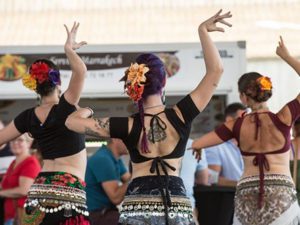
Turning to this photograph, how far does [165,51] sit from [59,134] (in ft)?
12.9

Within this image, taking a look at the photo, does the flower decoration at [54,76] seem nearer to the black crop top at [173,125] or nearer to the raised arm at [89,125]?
the raised arm at [89,125]

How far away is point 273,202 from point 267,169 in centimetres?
22

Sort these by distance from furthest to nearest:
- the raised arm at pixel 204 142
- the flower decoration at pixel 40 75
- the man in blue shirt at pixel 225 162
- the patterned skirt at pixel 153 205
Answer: the man in blue shirt at pixel 225 162, the raised arm at pixel 204 142, the flower decoration at pixel 40 75, the patterned skirt at pixel 153 205

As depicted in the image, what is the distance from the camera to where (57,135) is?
15.1 feet

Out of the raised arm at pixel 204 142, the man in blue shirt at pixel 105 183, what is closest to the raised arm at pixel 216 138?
the raised arm at pixel 204 142

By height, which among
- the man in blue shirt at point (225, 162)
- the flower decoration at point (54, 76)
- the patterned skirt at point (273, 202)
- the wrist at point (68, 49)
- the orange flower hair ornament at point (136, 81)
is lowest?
the patterned skirt at point (273, 202)

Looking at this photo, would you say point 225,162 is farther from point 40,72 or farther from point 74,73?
point 74,73

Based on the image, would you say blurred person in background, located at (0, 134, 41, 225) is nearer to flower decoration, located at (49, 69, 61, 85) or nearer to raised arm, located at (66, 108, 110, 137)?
flower decoration, located at (49, 69, 61, 85)

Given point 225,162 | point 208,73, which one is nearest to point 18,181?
point 225,162

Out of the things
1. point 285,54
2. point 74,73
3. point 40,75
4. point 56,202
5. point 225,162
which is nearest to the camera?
point 74,73

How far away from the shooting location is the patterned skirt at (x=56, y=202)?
15.0 feet

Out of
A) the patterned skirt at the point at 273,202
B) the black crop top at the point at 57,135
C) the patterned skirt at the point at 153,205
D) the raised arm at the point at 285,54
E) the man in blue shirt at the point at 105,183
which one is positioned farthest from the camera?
the man in blue shirt at the point at 105,183

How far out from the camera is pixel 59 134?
181 inches

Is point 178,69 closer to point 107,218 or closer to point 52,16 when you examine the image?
point 107,218
